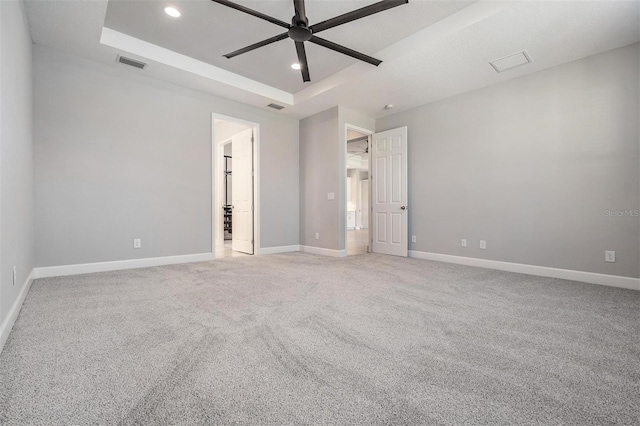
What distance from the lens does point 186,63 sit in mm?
4047

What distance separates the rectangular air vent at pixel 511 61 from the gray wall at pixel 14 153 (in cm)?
467

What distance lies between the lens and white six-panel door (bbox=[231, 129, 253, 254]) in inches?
224

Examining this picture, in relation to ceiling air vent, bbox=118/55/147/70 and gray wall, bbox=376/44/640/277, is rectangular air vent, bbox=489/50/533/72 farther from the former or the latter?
ceiling air vent, bbox=118/55/147/70

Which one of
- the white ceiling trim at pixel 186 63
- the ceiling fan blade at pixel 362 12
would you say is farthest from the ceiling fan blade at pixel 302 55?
the white ceiling trim at pixel 186 63

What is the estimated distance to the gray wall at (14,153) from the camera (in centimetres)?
188

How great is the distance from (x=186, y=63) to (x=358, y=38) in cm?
240

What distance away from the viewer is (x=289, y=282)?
3445 mm

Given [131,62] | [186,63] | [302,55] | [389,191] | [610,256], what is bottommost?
[610,256]

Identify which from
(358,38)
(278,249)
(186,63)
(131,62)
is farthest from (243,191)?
(358,38)

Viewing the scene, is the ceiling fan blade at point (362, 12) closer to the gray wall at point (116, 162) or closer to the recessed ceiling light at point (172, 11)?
the recessed ceiling light at point (172, 11)

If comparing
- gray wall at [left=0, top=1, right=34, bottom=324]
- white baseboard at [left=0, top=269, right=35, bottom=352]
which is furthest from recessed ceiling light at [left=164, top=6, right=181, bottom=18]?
white baseboard at [left=0, top=269, right=35, bottom=352]

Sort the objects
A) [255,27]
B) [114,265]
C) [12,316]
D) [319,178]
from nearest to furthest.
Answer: [12,316] < [255,27] < [114,265] < [319,178]

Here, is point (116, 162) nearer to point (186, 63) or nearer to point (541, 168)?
point (186, 63)

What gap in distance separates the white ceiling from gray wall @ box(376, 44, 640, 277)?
356 millimetres
